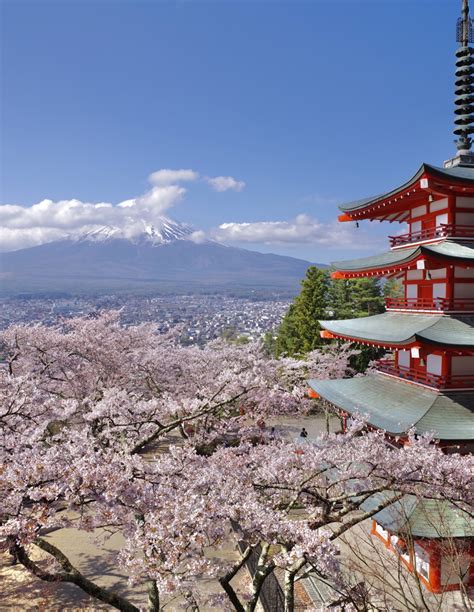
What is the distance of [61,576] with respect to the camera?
5.72m

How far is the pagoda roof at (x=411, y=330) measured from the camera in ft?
27.9

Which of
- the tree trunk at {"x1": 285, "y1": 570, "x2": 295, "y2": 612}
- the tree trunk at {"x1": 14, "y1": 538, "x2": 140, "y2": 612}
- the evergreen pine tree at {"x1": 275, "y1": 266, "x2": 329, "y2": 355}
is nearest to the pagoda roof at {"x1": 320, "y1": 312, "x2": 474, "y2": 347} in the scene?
the tree trunk at {"x1": 285, "y1": 570, "x2": 295, "y2": 612}

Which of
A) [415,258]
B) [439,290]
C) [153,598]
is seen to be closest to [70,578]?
[153,598]

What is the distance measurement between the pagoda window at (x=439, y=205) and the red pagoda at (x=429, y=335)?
3 centimetres

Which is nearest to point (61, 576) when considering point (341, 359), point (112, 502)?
point (112, 502)

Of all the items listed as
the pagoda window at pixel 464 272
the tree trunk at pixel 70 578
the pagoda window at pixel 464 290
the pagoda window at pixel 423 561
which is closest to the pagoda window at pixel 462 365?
the pagoda window at pixel 464 290

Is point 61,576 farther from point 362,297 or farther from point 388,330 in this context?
point 362,297

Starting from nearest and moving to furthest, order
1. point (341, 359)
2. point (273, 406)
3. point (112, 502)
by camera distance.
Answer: point (112, 502)
point (273, 406)
point (341, 359)

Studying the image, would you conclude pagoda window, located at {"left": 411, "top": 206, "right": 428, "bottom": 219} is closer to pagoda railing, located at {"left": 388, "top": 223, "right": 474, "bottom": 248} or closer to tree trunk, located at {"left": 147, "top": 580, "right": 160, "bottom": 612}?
pagoda railing, located at {"left": 388, "top": 223, "right": 474, "bottom": 248}

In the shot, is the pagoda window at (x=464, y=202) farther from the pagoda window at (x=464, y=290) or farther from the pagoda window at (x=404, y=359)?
the pagoda window at (x=404, y=359)

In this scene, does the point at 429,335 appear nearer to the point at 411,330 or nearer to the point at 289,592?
the point at 411,330

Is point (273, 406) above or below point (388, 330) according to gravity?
below

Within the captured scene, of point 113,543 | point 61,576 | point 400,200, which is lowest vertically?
point 113,543

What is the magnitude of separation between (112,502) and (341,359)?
15816 millimetres
